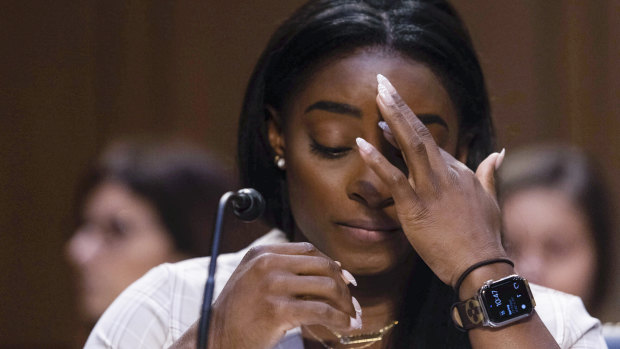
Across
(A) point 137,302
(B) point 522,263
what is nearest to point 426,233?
(A) point 137,302

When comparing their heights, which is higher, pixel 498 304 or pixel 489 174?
pixel 489 174

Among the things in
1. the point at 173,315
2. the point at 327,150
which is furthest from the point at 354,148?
the point at 173,315

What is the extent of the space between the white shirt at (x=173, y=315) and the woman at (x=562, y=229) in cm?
54

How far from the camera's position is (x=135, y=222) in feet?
8.54

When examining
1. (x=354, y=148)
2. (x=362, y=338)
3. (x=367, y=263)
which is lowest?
(x=362, y=338)

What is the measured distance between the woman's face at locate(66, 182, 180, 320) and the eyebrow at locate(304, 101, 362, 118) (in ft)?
3.45

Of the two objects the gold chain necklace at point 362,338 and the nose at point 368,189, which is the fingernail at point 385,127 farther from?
the gold chain necklace at point 362,338

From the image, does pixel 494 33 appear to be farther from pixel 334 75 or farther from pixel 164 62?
pixel 334 75

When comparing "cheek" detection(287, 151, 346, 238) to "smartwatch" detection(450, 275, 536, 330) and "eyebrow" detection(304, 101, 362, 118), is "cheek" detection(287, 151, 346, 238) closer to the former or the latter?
"eyebrow" detection(304, 101, 362, 118)

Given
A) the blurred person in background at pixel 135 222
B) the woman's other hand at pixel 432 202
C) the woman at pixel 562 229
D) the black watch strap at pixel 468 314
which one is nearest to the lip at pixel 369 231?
the woman's other hand at pixel 432 202

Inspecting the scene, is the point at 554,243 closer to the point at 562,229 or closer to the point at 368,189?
the point at 562,229

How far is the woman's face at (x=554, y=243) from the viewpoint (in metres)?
2.45

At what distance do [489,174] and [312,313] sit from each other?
48 cm

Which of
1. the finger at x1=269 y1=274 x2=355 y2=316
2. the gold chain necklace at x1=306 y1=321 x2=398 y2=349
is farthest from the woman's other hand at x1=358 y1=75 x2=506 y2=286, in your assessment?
the gold chain necklace at x1=306 y1=321 x2=398 y2=349
